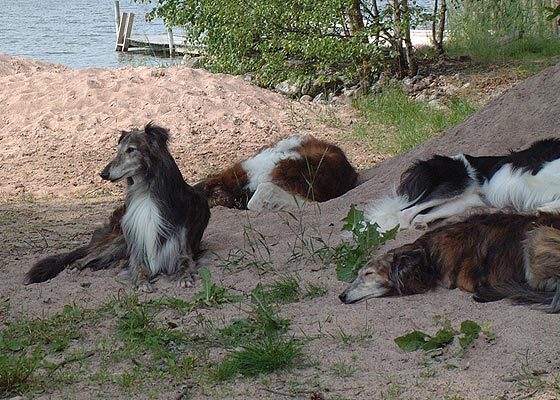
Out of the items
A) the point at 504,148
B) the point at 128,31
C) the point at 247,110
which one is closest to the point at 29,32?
the point at 128,31

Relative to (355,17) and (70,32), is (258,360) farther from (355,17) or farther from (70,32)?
(70,32)

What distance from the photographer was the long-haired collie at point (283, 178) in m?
9.42

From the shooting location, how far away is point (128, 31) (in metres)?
30.8

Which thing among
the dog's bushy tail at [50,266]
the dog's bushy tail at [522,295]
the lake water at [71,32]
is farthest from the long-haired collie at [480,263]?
the lake water at [71,32]

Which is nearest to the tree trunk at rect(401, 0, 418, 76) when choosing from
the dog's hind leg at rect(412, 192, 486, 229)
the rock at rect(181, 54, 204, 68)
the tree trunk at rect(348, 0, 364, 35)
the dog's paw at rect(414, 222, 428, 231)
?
the tree trunk at rect(348, 0, 364, 35)

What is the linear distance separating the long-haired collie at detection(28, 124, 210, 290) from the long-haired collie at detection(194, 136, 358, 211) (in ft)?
6.58

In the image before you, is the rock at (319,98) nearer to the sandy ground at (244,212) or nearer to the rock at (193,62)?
the sandy ground at (244,212)

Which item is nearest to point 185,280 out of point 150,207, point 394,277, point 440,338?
point 150,207

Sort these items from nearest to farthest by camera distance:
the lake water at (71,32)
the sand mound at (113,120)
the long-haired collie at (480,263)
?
the long-haired collie at (480,263) < the sand mound at (113,120) < the lake water at (71,32)

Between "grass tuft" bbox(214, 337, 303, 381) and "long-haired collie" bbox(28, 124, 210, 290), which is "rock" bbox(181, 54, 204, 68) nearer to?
"long-haired collie" bbox(28, 124, 210, 290)

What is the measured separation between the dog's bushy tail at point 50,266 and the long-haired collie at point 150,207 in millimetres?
11

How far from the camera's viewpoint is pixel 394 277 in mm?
5957

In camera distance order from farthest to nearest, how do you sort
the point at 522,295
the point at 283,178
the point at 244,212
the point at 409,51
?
the point at 409,51 < the point at 283,178 < the point at 244,212 < the point at 522,295

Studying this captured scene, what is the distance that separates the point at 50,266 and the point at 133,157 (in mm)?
1156
